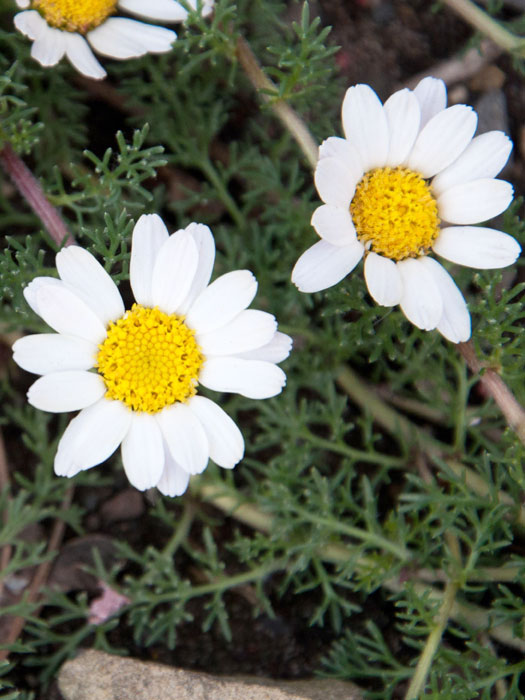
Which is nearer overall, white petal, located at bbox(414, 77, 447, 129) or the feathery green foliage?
white petal, located at bbox(414, 77, 447, 129)

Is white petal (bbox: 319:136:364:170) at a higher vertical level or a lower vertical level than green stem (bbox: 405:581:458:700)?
higher

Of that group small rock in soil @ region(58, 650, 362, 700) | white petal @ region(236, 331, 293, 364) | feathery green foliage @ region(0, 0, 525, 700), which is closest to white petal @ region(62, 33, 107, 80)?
feathery green foliage @ region(0, 0, 525, 700)

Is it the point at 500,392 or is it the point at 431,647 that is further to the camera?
the point at 431,647

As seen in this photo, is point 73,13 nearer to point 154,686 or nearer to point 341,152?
point 341,152

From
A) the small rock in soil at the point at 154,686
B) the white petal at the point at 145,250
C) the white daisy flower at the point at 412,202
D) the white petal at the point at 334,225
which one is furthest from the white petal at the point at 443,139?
the small rock in soil at the point at 154,686

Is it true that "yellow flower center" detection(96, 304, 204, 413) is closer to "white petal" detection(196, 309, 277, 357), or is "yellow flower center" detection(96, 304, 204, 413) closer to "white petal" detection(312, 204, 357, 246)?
"white petal" detection(196, 309, 277, 357)

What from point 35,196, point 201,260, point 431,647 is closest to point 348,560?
point 431,647
